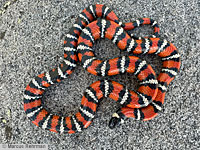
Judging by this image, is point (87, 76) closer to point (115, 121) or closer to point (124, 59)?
Result: point (124, 59)

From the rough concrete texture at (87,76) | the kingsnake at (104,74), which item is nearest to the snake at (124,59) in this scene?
the kingsnake at (104,74)

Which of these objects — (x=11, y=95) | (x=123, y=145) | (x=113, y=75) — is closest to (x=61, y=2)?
(x=113, y=75)

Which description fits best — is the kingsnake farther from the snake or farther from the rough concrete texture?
the rough concrete texture

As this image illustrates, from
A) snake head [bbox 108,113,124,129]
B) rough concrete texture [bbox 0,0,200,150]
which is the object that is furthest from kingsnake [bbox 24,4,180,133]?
rough concrete texture [bbox 0,0,200,150]

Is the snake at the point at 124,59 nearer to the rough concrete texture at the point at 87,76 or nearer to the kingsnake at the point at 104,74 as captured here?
the kingsnake at the point at 104,74

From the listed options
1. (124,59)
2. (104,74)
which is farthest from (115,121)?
(124,59)

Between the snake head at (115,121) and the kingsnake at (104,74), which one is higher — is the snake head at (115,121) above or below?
below
